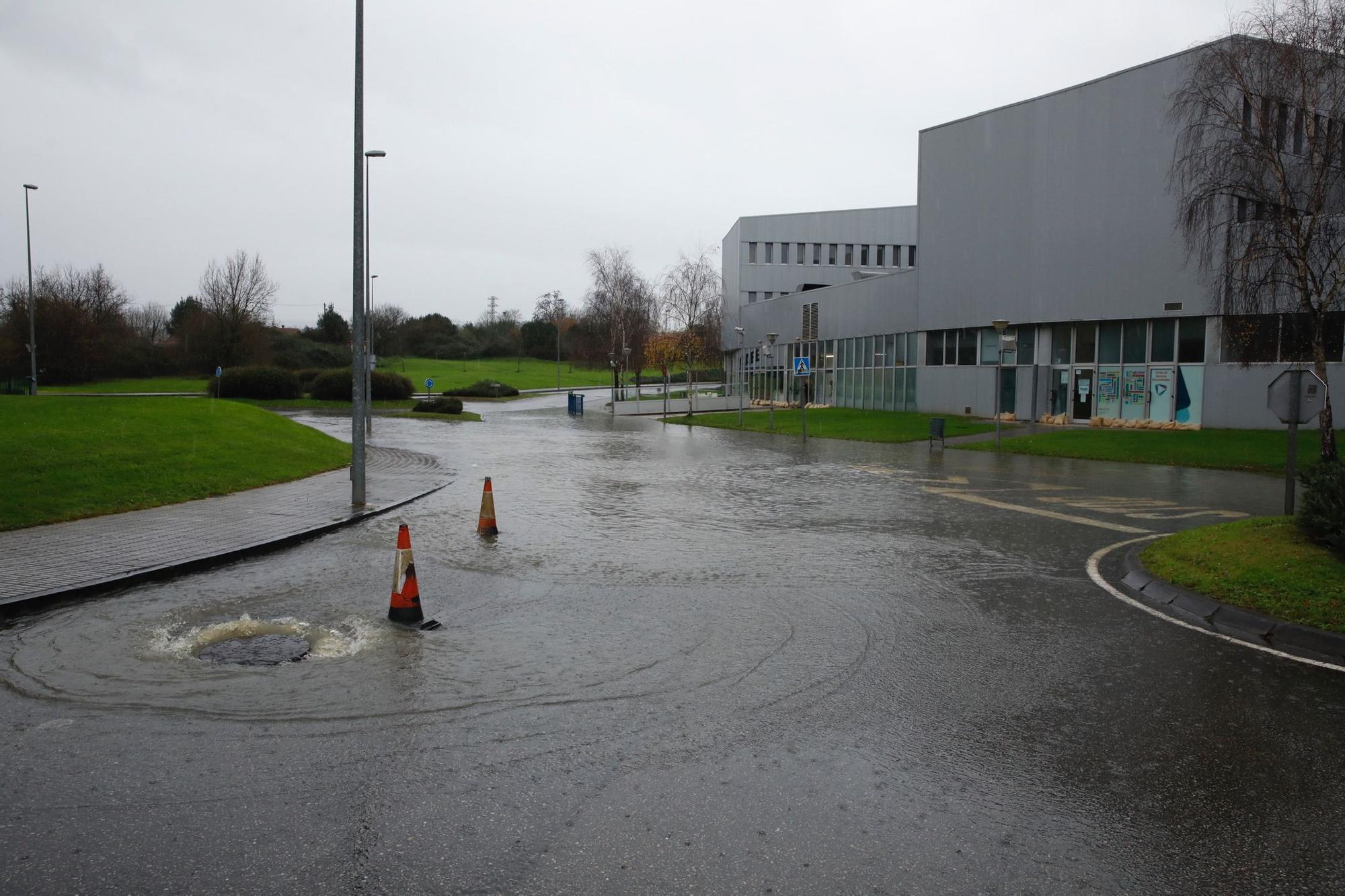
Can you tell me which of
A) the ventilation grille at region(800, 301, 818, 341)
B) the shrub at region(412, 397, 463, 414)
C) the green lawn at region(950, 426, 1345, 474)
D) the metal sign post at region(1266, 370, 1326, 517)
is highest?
the ventilation grille at region(800, 301, 818, 341)

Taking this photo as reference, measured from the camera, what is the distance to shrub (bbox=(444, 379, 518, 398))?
78312 mm

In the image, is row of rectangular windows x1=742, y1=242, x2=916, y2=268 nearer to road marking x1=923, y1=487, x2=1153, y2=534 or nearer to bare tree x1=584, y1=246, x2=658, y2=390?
bare tree x1=584, y1=246, x2=658, y2=390

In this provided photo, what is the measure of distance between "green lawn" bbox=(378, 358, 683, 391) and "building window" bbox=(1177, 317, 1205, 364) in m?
69.0

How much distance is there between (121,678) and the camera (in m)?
5.91

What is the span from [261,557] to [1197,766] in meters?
9.28

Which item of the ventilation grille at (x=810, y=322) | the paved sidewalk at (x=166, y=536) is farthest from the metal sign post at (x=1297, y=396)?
the ventilation grille at (x=810, y=322)

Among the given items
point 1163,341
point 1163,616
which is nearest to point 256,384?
point 1163,341

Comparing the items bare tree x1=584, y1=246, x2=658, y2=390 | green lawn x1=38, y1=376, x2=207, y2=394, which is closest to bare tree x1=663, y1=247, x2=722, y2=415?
bare tree x1=584, y1=246, x2=658, y2=390

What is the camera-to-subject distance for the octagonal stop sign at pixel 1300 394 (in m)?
10.3

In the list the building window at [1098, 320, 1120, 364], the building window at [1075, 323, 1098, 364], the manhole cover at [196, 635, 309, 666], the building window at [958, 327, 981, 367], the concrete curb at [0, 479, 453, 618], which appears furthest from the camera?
the building window at [958, 327, 981, 367]

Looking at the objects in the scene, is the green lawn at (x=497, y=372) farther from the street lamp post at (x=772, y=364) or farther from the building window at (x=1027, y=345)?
the building window at (x=1027, y=345)

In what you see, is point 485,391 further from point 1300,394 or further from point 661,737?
point 661,737

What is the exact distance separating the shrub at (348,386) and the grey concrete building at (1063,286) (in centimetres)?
3121

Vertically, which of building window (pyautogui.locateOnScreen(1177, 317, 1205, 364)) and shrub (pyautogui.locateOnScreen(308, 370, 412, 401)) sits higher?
building window (pyautogui.locateOnScreen(1177, 317, 1205, 364))
